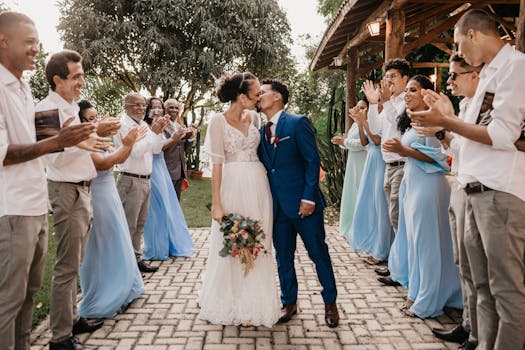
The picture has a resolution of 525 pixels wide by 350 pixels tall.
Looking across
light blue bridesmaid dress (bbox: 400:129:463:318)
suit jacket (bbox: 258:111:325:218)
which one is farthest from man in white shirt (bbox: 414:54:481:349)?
suit jacket (bbox: 258:111:325:218)

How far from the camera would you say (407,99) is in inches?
177

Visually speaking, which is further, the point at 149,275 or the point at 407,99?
the point at 149,275

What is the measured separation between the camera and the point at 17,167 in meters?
2.69

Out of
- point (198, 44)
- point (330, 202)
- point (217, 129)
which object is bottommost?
point (330, 202)

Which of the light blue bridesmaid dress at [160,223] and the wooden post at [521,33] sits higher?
the wooden post at [521,33]

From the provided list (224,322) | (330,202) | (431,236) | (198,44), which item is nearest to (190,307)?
(224,322)

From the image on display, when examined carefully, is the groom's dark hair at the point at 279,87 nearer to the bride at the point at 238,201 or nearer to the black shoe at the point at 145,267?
the bride at the point at 238,201

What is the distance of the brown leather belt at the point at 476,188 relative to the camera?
285 centimetres

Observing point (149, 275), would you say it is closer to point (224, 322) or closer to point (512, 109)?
point (224, 322)

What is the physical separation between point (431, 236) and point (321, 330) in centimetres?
139

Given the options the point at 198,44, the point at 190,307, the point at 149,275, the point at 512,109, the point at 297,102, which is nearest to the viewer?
the point at 512,109

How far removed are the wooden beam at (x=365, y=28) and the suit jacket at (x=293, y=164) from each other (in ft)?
14.7

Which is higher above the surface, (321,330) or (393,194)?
(393,194)

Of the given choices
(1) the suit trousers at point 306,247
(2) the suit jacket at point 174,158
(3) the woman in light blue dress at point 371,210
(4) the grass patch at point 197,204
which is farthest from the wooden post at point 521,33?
(4) the grass patch at point 197,204
